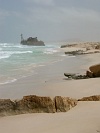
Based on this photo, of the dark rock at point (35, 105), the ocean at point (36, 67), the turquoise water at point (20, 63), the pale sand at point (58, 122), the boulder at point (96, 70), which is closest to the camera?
the pale sand at point (58, 122)

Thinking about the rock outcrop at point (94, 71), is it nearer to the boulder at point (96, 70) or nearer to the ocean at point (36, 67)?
the boulder at point (96, 70)

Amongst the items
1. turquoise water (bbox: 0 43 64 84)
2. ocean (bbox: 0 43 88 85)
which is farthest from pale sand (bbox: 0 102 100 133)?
turquoise water (bbox: 0 43 64 84)

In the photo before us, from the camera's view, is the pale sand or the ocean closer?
the pale sand

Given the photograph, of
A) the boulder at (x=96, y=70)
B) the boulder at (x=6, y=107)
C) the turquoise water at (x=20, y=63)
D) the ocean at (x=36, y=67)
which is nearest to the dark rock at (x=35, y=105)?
the boulder at (x=6, y=107)

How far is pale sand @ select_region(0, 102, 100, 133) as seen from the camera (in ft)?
15.8

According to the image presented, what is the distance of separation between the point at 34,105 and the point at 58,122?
915 millimetres

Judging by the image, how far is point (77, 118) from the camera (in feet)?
17.3

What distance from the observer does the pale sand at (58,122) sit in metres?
4.80

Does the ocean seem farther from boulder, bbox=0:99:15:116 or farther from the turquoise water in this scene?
boulder, bbox=0:99:15:116

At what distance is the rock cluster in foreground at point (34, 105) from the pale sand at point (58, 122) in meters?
0.15

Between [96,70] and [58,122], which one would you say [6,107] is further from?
[96,70]

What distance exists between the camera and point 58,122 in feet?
17.0

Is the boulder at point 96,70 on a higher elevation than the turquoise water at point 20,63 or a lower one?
higher

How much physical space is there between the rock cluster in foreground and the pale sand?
→ 0.15m
